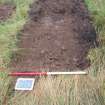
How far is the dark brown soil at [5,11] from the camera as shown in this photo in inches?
150

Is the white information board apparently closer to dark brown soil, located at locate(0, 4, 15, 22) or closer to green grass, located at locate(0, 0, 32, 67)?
green grass, located at locate(0, 0, 32, 67)

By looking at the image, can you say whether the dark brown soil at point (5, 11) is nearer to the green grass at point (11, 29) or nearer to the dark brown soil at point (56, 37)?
the green grass at point (11, 29)

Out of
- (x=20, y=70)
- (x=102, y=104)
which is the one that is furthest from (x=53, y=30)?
(x=102, y=104)

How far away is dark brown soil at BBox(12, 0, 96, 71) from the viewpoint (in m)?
3.19

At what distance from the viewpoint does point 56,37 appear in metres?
3.45

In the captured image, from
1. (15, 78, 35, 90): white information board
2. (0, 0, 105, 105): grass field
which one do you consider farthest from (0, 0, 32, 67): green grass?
(15, 78, 35, 90): white information board

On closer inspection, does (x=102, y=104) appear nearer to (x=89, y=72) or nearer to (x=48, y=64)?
(x=89, y=72)

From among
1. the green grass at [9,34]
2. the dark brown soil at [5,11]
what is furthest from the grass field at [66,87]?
the dark brown soil at [5,11]

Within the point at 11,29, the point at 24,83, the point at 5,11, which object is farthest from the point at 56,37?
the point at 5,11

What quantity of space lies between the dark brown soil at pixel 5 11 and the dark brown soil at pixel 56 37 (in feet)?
0.80

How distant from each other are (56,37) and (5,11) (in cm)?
81

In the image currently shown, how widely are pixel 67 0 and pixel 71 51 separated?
94 centimetres

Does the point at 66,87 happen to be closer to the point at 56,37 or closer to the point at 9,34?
the point at 56,37

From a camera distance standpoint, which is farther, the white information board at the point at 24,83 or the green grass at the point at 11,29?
the green grass at the point at 11,29
